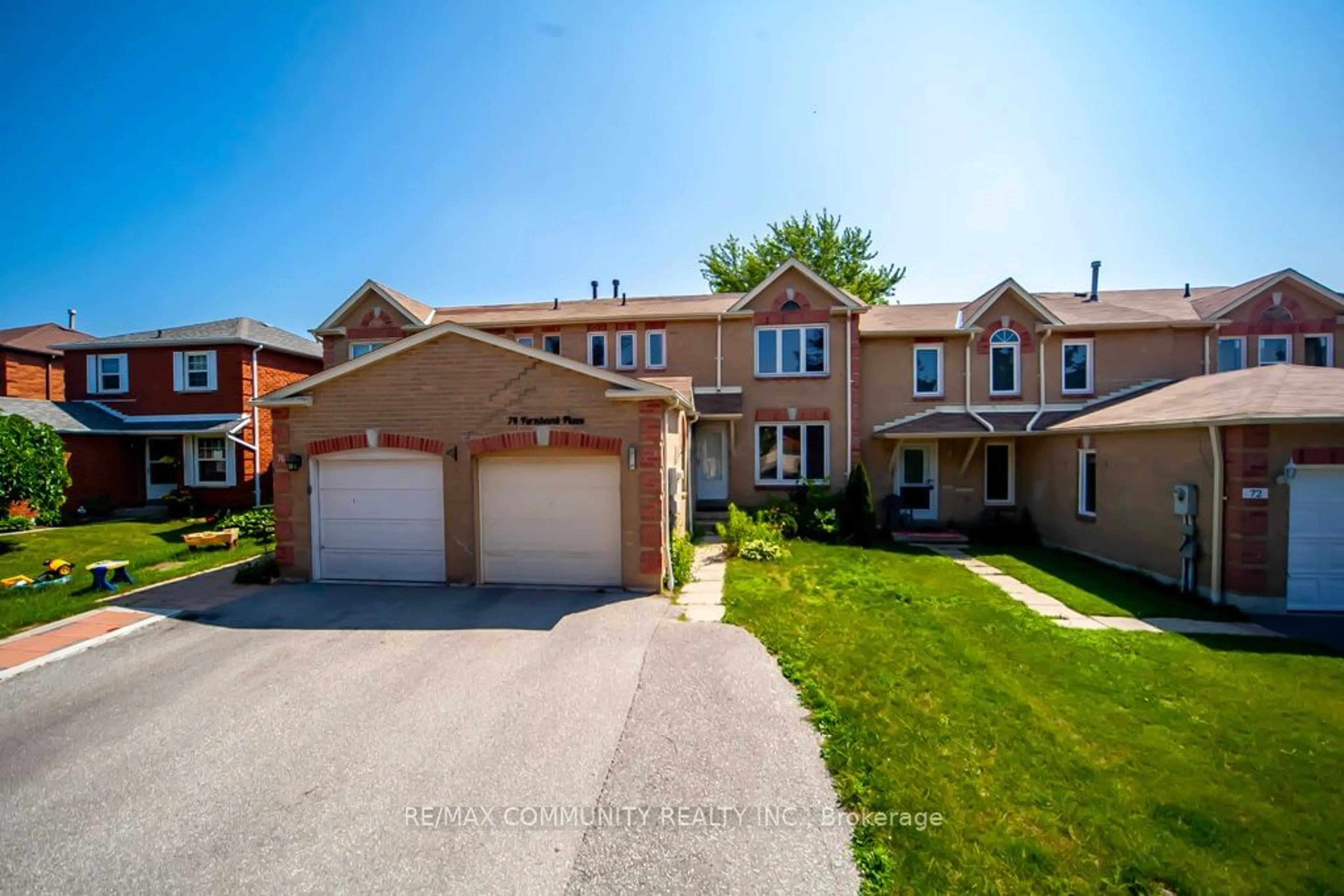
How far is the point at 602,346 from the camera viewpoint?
17.3 m

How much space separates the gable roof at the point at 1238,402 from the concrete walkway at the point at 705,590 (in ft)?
29.3

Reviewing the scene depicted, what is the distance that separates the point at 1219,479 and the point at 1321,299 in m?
12.2

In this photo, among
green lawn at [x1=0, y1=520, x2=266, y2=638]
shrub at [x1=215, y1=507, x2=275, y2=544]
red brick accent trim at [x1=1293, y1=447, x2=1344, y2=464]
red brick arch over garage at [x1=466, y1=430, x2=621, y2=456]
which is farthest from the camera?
shrub at [x1=215, y1=507, x2=275, y2=544]

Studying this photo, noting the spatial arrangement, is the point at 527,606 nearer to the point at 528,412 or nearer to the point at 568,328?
the point at 528,412

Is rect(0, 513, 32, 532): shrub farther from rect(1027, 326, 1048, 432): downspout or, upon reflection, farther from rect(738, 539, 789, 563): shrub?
rect(1027, 326, 1048, 432): downspout

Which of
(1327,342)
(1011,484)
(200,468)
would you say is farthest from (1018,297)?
(200,468)

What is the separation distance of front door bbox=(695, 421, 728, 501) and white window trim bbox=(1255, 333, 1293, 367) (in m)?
15.8

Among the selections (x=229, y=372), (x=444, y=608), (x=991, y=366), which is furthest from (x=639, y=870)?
(x=229, y=372)

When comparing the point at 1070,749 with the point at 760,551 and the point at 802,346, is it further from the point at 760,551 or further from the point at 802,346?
the point at 802,346

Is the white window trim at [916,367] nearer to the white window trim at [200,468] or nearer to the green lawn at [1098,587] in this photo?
the green lawn at [1098,587]

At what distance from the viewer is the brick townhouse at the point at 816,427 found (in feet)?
30.5

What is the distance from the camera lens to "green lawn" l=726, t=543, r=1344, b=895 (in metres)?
3.51

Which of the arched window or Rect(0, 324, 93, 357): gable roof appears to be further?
Rect(0, 324, 93, 357): gable roof

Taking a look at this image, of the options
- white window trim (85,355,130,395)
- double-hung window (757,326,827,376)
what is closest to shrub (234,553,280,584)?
double-hung window (757,326,827,376)
